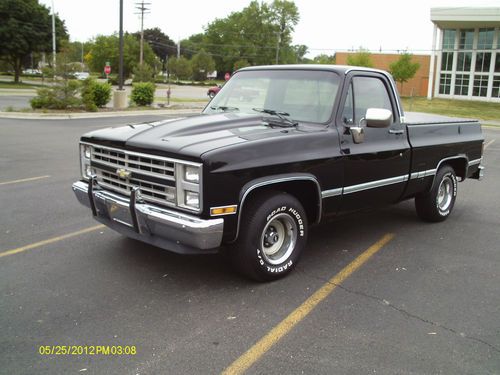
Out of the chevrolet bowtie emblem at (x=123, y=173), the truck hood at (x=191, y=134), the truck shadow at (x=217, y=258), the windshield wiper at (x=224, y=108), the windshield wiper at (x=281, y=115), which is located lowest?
the truck shadow at (x=217, y=258)

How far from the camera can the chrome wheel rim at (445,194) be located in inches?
263

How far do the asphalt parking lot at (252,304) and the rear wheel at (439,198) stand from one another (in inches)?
10.2

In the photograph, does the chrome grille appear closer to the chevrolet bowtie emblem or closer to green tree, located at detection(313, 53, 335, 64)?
the chevrolet bowtie emblem

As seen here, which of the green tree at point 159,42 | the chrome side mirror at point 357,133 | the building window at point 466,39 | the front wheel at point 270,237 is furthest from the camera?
the green tree at point 159,42

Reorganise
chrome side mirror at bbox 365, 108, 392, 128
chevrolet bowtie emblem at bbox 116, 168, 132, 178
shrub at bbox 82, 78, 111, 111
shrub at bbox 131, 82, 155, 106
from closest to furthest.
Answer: chevrolet bowtie emblem at bbox 116, 168, 132, 178, chrome side mirror at bbox 365, 108, 392, 128, shrub at bbox 82, 78, 111, 111, shrub at bbox 131, 82, 155, 106

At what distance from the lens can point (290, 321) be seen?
3729 millimetres

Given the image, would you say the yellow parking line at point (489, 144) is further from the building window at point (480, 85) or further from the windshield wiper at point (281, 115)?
the building window at point (480, 85)

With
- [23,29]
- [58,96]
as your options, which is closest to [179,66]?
[23,29]

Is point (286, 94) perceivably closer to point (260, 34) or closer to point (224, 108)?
point (224, 108)

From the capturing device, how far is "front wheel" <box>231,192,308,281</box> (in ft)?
13.5

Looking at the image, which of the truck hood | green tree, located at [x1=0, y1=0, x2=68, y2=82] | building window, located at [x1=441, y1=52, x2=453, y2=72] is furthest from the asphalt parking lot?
building window, located at [x1=441, y1=52, x2=453, y2=72]

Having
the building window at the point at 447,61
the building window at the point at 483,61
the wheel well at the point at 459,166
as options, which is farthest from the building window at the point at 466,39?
the wheel well at the point at 459,166

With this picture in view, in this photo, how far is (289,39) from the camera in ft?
341

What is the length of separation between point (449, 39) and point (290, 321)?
67.8 meters
